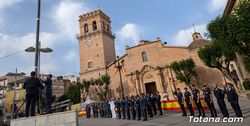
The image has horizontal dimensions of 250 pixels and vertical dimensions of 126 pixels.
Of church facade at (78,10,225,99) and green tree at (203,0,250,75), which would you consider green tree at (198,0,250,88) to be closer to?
green tree at (203,0,250,75)

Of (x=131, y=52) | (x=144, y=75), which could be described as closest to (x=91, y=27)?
(x=131, y=52)

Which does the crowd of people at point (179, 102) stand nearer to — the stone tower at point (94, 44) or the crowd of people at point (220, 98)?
the crowd of people at point (220, 98)

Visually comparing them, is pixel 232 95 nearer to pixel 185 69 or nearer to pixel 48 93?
pixel 48 93

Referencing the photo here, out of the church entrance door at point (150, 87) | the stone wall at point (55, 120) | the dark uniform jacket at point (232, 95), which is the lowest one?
the stone wall at point (55, 120)

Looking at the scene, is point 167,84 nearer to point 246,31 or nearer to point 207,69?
point 207,69

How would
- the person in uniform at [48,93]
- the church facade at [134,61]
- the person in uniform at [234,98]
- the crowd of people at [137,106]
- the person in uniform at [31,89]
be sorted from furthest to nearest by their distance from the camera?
the church facade at [134,61] → the crowd of people at [137,106] → the person in uniform at [234,98] → the person in uniform at [48,93] → the person in uniform at [31,89]

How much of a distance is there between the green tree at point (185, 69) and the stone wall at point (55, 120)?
32.5 metres

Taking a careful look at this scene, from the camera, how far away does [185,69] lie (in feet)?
128

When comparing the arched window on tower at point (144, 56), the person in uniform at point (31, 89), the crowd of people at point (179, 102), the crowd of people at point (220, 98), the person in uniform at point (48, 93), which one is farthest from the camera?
the arched window on tower at point (144, 56)

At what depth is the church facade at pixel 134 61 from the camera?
136 ft

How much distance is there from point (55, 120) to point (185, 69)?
3398 cm

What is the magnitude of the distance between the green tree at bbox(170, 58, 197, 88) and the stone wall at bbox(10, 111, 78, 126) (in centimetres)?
3248

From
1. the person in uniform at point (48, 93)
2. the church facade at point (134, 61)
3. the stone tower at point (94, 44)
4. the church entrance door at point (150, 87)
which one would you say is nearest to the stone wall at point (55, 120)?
the person in uniform at point (48, 93)

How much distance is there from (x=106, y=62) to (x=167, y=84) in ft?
48.8
